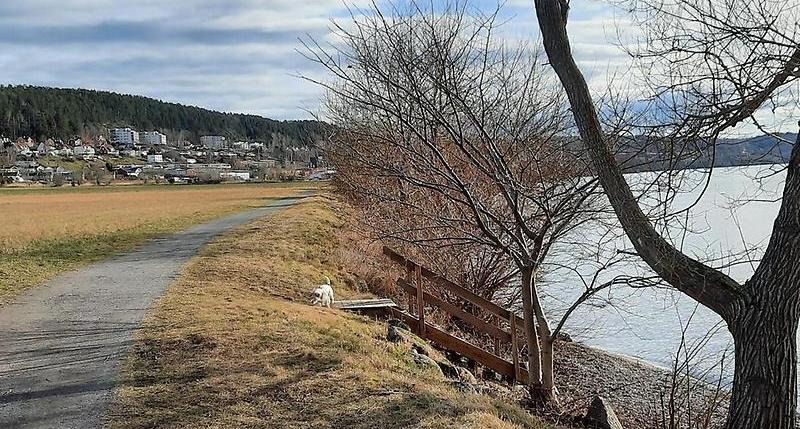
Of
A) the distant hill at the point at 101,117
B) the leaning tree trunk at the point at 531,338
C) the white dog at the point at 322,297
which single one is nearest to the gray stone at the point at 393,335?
the leaning tree trunk at the point at 531,338

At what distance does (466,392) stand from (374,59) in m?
3.72

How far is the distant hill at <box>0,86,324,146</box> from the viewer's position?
140 metres

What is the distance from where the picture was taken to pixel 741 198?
5.94 metres

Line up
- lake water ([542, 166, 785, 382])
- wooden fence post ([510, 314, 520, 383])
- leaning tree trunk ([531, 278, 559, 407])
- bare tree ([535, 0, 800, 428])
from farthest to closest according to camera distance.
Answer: lake water ([542, 166, 785, 382])
wooden fence post ([510, 314, 520, 383])
leaning tree trunk ([531, 278, 559, 407])
bare tree ([535, 0, 800, 428])

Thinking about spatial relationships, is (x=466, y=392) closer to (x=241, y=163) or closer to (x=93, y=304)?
(x=93, y=304)

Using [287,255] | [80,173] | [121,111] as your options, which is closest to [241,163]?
[80,173]

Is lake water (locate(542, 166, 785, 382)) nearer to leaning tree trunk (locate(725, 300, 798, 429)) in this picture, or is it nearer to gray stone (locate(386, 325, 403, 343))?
gray stone (locate(386, 325, 403, 343))

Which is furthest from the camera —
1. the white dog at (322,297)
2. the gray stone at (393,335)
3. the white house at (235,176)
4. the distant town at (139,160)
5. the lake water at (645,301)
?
the white house at (235,176)

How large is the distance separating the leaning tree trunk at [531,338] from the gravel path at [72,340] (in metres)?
4.72

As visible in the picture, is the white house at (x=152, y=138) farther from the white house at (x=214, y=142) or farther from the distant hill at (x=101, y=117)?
the white house at (x=214, y=142)

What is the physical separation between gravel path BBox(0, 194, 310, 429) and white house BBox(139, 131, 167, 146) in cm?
15563

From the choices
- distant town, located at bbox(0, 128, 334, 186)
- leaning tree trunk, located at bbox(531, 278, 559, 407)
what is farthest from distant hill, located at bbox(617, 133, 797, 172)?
distant town, located at bbox(0, 128, 334, 186)

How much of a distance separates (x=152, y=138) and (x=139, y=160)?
11386mm

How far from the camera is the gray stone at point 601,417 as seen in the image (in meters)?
8.33
